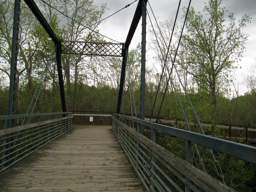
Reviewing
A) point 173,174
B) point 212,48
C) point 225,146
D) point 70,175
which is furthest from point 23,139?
point 212,48

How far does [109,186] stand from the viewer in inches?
153

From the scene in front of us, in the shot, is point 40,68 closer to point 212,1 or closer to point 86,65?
point 86,65

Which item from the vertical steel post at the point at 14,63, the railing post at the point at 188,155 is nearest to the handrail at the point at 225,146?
the railing post at the point at 188,155

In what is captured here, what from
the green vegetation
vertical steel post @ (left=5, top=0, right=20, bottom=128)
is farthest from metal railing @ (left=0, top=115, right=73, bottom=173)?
the green vegetation

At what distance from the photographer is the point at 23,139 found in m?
Result: 6.17

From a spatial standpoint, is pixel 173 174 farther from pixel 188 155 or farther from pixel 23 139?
pixel 23 139

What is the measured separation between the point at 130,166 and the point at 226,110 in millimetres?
13347

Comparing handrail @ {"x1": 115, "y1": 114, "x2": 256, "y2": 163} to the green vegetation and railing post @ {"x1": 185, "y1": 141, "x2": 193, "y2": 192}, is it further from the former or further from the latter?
the green vegetation

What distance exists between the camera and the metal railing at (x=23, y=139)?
15.1 feet

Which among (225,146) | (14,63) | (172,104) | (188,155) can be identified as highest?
(14,63)

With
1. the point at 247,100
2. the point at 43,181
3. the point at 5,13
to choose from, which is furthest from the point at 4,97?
the point at 247,100

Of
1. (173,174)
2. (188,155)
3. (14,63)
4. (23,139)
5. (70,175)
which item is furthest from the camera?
(23,139)

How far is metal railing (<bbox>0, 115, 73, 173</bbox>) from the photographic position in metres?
4.61

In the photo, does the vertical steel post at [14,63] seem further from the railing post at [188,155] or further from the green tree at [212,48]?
the green tree at [212,48]
